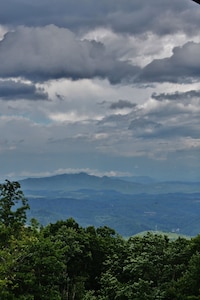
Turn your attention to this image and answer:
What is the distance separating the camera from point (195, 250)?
102 ft

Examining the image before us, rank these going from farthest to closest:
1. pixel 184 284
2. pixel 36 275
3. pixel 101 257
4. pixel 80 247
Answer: pixel 101 257 → pixel 80 247 → pixel 36 275 → pixel 184 284

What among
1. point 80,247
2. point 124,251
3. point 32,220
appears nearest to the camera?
point 32,220

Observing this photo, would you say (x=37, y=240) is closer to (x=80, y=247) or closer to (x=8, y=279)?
(x=8, y=279)

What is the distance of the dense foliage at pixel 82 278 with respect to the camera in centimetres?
2755

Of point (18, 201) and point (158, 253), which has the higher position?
point (18, 201)

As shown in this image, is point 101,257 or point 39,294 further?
point 101,257

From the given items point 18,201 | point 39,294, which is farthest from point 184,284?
point 18,201

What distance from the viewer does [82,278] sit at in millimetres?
41156

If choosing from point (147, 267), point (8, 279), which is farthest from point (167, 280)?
point (8, 279)

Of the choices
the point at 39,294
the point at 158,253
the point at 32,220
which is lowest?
the point at 39,294

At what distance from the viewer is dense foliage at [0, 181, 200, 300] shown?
27547 mm

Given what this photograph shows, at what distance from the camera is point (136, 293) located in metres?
27.8

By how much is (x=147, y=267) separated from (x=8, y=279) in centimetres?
930

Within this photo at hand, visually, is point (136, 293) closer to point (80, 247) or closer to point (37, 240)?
point (37, 240)
